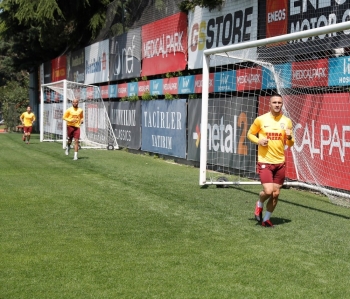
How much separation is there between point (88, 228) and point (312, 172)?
5751 mm

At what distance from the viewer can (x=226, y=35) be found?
1716 centimetres

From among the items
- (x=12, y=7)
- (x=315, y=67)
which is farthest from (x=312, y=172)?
(x=12, y=7)

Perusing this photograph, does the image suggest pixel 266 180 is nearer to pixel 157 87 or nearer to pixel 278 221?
pixel 278 221

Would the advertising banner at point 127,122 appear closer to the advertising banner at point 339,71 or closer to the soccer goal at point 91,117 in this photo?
the soccer goal at point 91,117

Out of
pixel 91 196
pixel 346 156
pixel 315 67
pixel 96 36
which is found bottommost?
pixel 91 196

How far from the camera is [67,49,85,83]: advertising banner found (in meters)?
32.9

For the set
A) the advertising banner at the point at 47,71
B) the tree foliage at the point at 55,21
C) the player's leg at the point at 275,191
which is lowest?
the player's leg at the point at 275,191

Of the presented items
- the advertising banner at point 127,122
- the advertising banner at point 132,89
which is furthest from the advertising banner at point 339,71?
the advertising banner at point 132,89

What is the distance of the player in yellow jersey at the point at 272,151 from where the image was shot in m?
9.13

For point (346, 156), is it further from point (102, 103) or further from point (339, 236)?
point (102, 103)

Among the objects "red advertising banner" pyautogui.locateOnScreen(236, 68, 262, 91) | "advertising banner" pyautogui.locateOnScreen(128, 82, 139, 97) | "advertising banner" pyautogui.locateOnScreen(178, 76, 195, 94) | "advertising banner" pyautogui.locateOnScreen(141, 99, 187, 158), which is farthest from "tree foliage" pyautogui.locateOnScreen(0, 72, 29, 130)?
"red advertising banner" pyautogui.locateOnScreen(236, 68, 262, 91)

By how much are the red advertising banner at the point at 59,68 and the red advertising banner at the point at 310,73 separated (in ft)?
78.8

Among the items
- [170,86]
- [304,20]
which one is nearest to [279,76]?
[304,20]

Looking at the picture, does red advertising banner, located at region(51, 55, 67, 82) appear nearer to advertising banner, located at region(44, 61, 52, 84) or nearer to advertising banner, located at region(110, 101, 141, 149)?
advertising banner, located at region(44, 61, 52, 84)
